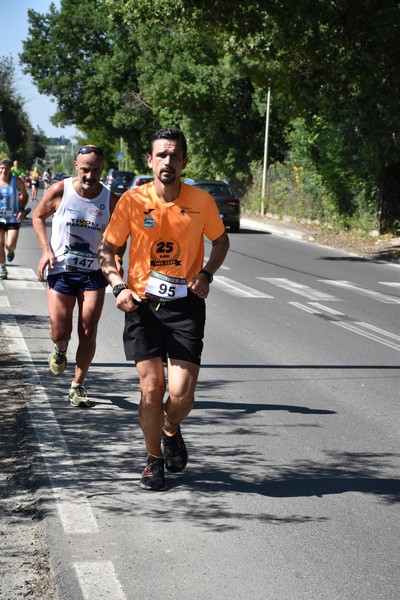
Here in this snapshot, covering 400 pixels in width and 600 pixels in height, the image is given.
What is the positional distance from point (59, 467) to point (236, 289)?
10687mm

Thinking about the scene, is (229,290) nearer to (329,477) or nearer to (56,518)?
(329,477)

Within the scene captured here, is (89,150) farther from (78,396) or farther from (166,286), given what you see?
(166,286)

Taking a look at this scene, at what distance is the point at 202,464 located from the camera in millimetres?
6309

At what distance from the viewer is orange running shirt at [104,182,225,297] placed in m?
5.66

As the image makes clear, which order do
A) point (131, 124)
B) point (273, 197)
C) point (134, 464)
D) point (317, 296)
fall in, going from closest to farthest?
1. point (134, 464)
2. point (317, 296)
3. point (273, 197)
4. point (131, 124)

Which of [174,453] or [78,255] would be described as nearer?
[174,453]

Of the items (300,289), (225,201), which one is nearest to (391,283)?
(300,289)

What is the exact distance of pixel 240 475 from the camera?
6.07m

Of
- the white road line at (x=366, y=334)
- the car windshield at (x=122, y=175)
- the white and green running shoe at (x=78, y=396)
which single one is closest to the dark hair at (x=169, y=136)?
the white and green running shoe at (x=78, y=396)

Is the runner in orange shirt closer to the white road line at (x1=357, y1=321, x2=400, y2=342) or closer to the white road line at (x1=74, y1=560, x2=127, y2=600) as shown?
the white road line at (x1=74, y1=560, x2=127, y2=600)

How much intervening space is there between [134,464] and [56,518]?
1.15m

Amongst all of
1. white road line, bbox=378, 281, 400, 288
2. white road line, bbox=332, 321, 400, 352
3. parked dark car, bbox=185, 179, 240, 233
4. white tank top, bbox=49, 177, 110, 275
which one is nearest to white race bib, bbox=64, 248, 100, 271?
white tank top, bbox=49, 177, 110, 275

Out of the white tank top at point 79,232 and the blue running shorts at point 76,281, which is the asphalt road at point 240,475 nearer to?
the blue running shorts at point 76,281

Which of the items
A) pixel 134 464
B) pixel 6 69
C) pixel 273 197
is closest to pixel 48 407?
pixel 134 464
